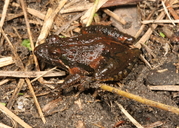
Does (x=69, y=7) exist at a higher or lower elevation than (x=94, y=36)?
higher

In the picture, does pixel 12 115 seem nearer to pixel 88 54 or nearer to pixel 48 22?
pixel 88 54

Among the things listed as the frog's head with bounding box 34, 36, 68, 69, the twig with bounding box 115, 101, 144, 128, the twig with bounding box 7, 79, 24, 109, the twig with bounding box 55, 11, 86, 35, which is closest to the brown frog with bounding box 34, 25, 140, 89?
the frog's head with bounding box 34, 36, 68, 69

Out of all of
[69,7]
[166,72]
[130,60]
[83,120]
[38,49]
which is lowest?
[83,120]

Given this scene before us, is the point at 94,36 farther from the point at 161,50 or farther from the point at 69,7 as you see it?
the point at 161,50

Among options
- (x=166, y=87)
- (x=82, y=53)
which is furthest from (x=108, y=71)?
(x=166, y=87)

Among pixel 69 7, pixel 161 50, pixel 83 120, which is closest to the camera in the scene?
pixel 83 120

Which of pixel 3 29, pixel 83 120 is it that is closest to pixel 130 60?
pixel 83 120

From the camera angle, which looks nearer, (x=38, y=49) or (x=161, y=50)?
(x=38, y=49)
